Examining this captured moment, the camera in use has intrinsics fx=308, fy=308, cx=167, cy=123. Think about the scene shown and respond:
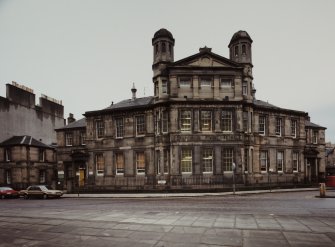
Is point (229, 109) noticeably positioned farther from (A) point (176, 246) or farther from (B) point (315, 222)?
(A) point (176, 246)

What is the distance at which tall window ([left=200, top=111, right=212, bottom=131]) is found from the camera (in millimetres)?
30969

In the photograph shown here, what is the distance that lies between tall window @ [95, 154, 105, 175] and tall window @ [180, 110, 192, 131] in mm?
11053

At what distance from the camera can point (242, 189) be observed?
29688 millimetres

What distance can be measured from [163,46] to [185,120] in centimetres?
836

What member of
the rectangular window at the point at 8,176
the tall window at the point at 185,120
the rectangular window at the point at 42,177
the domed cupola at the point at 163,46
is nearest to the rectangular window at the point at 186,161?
the tall window at the point at 185,120

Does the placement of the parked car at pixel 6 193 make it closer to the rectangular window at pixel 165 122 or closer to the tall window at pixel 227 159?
the rectangular window at pixel 165 122

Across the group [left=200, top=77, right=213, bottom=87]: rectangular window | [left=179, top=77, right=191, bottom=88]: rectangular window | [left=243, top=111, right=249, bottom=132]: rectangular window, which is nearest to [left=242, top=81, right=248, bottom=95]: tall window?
[left=243, top=111, right=249, bottom=132]: rectangular window

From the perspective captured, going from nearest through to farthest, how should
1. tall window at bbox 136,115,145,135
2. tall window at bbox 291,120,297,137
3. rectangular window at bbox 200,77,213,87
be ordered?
rectangular window at bbox 200,77,213,87 < tall window at bbox 136,115,145,135 < tall window at bbox 291,120,297,137

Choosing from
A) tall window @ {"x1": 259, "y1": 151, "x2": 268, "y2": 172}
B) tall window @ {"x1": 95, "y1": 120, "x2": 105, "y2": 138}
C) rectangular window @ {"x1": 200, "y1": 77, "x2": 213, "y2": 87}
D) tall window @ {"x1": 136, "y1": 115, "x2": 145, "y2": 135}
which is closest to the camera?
rectangular window @ {"x1": 200, "y1": 77, "x2": 213, "y2": 87}

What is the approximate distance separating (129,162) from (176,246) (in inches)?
1035

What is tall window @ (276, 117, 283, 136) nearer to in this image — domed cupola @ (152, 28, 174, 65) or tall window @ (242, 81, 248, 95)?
tall window @ (242, 81, 248, 95)

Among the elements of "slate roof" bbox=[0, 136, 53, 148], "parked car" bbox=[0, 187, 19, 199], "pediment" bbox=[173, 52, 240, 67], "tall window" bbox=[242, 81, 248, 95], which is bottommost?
"parked car" bbox=[0, 187, 19, 199]

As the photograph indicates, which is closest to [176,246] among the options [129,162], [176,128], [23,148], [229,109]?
[176,128]

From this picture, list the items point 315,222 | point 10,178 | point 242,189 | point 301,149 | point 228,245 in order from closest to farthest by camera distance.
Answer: point 228,245 < point 315,222 < point 242,189 < point 301,149 < point 10,178
